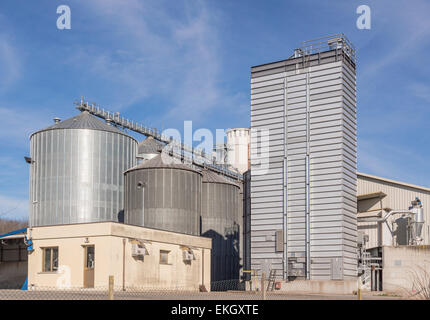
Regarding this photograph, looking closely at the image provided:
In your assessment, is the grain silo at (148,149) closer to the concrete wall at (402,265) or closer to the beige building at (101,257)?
the beige building at (101,257)

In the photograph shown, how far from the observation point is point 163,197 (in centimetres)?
4428

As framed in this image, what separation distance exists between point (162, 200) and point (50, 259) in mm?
11199

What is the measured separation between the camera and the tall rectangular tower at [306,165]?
3897 cm

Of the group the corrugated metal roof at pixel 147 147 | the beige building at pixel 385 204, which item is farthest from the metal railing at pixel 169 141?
the beige building at pixel 385 204

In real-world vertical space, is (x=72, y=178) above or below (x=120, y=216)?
above

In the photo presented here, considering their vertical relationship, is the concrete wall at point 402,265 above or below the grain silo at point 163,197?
below

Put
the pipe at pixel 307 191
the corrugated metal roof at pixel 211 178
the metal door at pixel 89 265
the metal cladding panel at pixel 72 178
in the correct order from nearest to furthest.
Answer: the metal door at pixel 89 265 < the pipe at pixel 307 191 < the metal cladding panel at pixel 72 178 < the corrugated metal roof at pixel 211 178

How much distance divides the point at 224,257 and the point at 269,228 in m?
11.1

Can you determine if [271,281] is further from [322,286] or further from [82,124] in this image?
[82,124]

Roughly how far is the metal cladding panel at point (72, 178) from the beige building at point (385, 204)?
20577mm

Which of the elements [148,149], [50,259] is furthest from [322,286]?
[148,149]

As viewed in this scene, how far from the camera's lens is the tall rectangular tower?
39.0m
